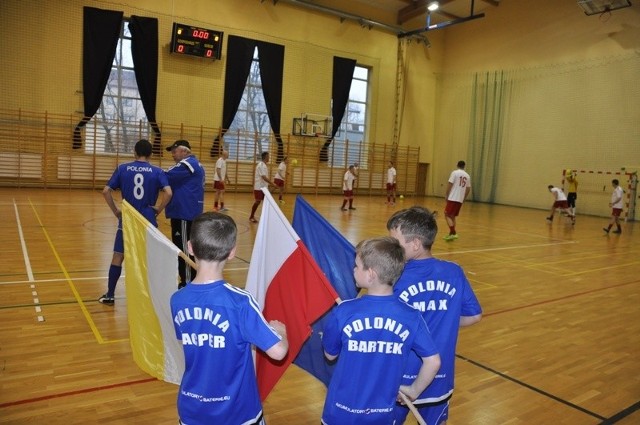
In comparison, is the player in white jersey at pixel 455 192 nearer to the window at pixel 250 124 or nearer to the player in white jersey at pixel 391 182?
the player in white jersey at pixel 391 182

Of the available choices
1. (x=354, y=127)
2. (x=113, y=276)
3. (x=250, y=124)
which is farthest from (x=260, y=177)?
(x=354, y=127)

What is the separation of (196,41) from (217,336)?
20513 mm

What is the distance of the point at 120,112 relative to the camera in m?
20.4

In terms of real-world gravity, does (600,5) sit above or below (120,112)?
above

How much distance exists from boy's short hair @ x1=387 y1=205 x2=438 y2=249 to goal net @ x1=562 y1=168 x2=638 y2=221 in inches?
808

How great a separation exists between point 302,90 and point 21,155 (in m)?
12.2

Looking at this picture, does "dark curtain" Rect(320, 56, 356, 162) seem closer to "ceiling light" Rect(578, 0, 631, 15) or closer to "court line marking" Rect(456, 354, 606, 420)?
"ceiling light" Rect(578, 0, 631, 15)

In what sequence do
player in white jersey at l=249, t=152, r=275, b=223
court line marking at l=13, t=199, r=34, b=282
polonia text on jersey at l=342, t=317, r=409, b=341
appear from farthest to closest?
1. player in white jersey at l=249, t=152, r=275, b=223
2. court line marking at l=13, t=199, r=34, b=282
3. polonia text on jersey at l=342, t=317, r=409, b=341

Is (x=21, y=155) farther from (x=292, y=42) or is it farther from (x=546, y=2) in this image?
(x=546, y=2)

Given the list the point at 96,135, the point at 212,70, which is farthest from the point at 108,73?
the point at 212,70

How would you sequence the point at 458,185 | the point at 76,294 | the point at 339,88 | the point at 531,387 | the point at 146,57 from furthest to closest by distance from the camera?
the point at 339,88 → the point at 146,57 → the point at 458,185 → the point at 76,294 → the point at 531,387

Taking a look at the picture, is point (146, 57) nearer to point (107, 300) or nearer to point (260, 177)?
point (260, 177)

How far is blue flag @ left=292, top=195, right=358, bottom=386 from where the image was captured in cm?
271

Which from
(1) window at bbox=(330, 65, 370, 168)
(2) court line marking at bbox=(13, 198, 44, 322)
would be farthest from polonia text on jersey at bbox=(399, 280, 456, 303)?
(1) window at bbox=(330, 65, 370, 168)
